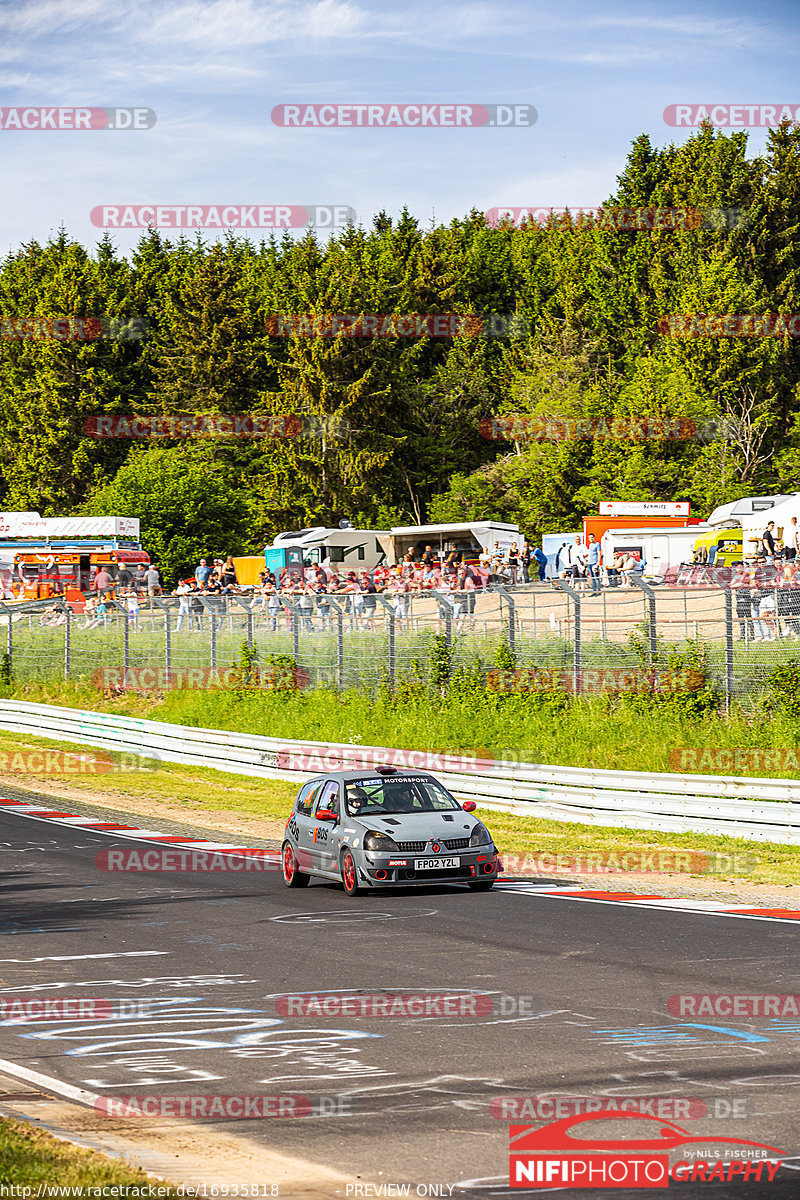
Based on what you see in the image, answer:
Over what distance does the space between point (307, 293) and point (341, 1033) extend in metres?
73.8

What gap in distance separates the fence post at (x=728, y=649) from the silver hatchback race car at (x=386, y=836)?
6899 mm

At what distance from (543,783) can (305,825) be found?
6160mm

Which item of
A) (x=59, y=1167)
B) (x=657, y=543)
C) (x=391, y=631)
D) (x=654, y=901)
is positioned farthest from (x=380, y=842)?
(x=657, y=543)

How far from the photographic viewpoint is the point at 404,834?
50.0 ft

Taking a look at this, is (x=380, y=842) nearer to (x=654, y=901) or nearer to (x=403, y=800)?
(x=403, y=800)

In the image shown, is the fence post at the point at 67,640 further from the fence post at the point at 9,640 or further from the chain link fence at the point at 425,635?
the fence post at the point at 9,640

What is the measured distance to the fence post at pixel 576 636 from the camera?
2361 centimetres

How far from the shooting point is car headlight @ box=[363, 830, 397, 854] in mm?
15211

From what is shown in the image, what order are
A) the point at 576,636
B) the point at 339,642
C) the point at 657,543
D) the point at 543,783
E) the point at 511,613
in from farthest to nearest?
the point at 657,543 → the point at 339,642 → the point at 511,613 → the point at 576,636 → the point at 543,783

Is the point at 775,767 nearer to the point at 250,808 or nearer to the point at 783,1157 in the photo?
the point at 250,808

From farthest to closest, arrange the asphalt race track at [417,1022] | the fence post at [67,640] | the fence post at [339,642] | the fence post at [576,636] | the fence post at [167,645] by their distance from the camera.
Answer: the fence post at [67,640] → the fence post at [167,645] → the fence post at [339,642] → the fence post at [576,636] → the asphalt race track at [417,1022]

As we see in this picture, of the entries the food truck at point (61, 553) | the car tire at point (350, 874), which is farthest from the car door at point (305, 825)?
the food truck at point (61, 553)

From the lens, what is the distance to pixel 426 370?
82375mm

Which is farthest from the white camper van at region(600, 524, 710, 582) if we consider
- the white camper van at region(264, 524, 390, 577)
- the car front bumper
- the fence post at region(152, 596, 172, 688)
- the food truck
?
the car front bumper
